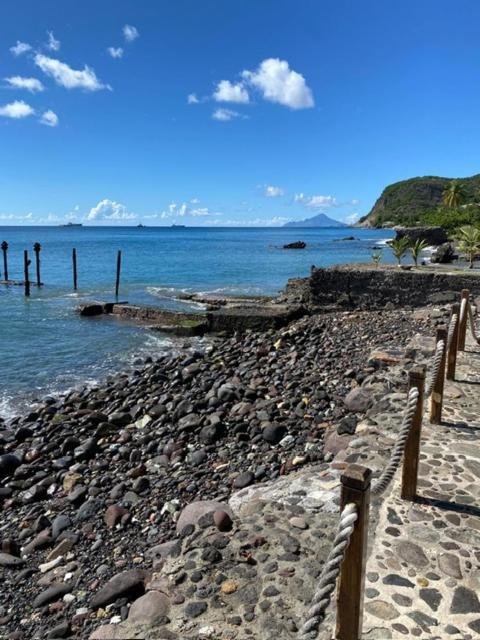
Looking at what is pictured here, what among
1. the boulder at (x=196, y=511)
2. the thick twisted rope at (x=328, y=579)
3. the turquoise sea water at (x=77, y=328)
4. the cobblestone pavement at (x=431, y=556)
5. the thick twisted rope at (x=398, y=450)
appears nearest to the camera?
the thick twisted rope at (x=328, y=579)

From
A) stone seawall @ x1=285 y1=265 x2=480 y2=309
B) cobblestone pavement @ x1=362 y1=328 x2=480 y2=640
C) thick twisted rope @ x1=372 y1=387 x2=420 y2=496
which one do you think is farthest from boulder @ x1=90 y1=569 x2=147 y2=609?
stone seawall @ x1=285 y1=265 x2=480 y2=309

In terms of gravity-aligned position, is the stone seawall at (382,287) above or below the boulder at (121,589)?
above

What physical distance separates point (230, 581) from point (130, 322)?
20.0 m

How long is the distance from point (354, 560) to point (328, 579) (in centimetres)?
34

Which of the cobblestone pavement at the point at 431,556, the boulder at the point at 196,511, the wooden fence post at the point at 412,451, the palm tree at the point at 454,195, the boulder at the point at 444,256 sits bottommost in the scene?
the boulder at the point at 196,511

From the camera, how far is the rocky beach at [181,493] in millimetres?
3918

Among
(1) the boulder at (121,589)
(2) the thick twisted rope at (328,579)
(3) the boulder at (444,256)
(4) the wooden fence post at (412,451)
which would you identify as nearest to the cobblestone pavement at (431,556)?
(4) the wooden fence post at (412,451)

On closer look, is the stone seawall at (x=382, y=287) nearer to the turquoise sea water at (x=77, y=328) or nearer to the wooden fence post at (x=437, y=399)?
the turquoise sea water at (x=77, y=328)

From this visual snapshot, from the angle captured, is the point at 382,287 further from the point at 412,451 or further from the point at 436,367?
the point at 412,451

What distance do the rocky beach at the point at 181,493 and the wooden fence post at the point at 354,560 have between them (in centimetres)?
74

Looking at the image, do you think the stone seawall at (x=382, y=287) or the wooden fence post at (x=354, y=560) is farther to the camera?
the stone seawall at (x=382, y=287)

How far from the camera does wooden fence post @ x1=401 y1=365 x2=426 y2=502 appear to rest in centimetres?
445

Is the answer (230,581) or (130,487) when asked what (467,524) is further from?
(130,487)

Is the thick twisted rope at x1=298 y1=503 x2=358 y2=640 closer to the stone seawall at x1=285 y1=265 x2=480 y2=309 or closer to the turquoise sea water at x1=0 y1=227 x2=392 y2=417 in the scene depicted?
the turquoise sea water at x1=0 y1=227 x2=392 y2=417
